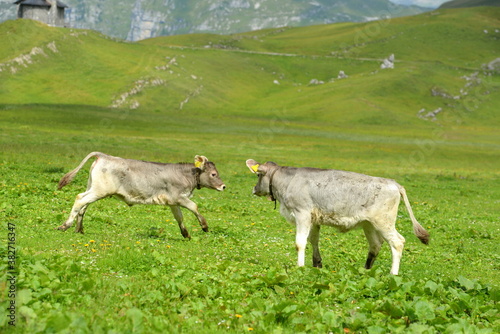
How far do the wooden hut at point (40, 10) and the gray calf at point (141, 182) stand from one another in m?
167

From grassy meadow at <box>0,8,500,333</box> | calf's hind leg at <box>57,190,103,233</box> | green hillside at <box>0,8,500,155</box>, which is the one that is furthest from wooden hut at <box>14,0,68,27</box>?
calf's hind leg at <box>57,190,103,233</box>

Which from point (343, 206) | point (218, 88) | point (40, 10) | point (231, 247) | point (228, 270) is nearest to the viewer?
point (228, 270)

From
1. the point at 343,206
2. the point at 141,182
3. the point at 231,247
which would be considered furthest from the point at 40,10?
the point at 343,206

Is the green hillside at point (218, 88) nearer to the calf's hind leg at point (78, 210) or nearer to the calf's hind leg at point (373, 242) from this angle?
the calf's hind leg at point (78, 210)

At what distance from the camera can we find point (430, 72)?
178 meters

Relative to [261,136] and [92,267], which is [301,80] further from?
[92,267]

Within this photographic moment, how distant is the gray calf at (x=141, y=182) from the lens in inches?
717

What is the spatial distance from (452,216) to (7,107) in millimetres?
81246

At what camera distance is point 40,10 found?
557 ft

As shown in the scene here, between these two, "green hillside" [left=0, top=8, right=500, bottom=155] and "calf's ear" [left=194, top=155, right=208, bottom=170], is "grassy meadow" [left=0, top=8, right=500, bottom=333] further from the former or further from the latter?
"green hillside" [left=0, top=8, right=500, bottom=155]

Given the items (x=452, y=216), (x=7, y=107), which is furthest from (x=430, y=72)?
(x=452, y=216)

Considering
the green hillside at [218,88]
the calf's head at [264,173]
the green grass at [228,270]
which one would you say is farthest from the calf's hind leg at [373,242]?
the green hillside at [218,88]

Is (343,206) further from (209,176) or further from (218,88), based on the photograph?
(218,88)

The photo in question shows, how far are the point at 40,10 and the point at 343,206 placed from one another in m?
173
